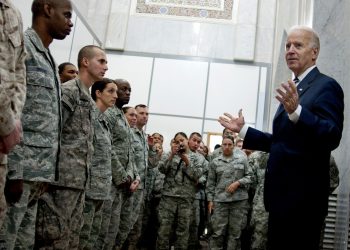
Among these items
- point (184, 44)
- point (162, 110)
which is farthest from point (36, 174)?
point (184, 44)

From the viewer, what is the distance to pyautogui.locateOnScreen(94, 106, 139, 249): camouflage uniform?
3.41 m

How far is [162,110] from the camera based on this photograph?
30.8 ft

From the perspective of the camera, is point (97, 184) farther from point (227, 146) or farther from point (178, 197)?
point (227, 146)

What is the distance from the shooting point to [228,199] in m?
5.02

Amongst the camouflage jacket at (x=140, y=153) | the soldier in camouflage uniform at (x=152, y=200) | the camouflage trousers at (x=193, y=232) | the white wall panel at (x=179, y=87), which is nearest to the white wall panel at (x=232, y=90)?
the white wall panel at (x=179, y=87)

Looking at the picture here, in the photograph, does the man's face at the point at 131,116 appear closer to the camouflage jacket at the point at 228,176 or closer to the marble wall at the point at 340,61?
the camouflage jacket at the point at 228,176

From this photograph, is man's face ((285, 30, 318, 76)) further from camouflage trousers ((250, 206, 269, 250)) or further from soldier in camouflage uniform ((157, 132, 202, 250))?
soldier in camouflage uniform ((157, 132, 202, 250))

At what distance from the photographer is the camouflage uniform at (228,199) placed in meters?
4.95

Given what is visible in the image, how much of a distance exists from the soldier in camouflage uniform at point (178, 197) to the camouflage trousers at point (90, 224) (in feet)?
6.81

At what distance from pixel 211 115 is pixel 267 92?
135cm

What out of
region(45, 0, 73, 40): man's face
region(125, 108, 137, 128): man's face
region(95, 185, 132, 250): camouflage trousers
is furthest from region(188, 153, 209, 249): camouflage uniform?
region(45, 0, 73, 40): man's face

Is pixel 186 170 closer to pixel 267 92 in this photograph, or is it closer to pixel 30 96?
pixel 30 96

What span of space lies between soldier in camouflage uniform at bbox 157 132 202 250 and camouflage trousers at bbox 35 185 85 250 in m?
2.78

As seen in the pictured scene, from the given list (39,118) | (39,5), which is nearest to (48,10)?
(39,5)
